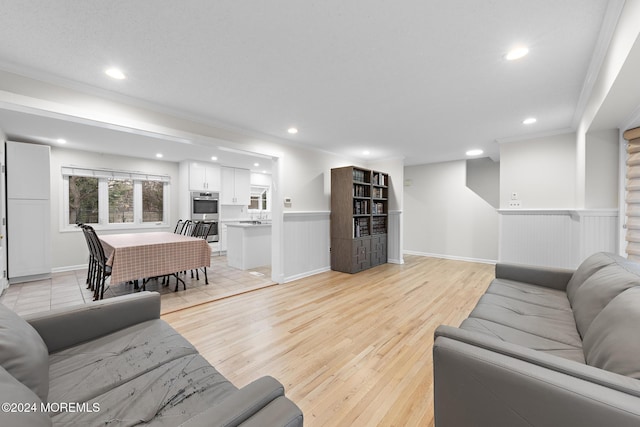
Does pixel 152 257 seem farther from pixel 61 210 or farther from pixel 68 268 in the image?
pixel 61 210

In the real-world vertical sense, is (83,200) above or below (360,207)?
above

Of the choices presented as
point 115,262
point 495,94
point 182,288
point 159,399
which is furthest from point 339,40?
point 182,288

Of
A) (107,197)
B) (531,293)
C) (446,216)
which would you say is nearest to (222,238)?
(107,197)

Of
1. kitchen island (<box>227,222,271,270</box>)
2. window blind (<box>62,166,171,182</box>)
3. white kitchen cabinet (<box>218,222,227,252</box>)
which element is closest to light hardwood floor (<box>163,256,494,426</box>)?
kitchen island (<box>227,222,271,270</box>)

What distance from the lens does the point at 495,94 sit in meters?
2.63

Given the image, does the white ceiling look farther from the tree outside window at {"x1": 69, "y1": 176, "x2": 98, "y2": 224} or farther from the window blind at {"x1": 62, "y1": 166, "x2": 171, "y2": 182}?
the tree outside window at {"x1": 69, "y1": 176, "x2": 98, "y2": 224}

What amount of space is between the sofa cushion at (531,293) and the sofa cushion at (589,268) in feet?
0.24

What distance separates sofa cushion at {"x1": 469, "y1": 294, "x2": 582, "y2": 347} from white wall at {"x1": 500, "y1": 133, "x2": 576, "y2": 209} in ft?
9.47

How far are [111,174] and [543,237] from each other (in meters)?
8.21

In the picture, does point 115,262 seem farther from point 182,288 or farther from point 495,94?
point 495,94

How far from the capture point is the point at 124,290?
3832mm

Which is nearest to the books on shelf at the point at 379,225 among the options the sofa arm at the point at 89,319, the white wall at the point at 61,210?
the sofa arm at the point at 89,319

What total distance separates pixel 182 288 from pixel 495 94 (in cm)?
473

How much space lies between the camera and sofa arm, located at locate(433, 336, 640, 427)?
77 centimetres
